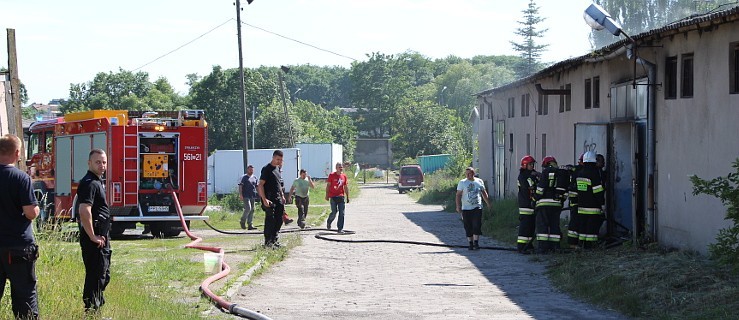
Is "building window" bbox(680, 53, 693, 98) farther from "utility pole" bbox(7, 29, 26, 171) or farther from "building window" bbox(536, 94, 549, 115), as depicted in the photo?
"utility pole" bbox(7, 29, 26, 171)

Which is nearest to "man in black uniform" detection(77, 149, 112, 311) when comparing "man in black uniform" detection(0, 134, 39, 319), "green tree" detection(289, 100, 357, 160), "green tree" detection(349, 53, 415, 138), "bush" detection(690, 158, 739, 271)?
"man in black uniform" detection(0, 134, 39, 319)

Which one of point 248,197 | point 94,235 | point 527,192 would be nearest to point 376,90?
point 248,197

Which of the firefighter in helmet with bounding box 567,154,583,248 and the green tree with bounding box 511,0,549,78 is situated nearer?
the firefighter in helmet with bounding box 567,154,583,248

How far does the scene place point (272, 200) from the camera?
1880 centimetres

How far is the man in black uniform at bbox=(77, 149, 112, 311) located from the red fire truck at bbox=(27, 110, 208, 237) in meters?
12.7

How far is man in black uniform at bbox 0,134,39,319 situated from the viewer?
870 centimetres

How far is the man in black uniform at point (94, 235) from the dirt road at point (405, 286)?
6.63ft

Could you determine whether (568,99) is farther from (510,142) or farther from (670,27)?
(670,27)

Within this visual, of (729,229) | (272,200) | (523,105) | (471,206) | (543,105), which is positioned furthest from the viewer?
(523,105)

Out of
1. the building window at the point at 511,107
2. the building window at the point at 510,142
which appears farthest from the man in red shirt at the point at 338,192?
the building window at the point at 510,142

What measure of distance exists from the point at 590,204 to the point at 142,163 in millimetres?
10444

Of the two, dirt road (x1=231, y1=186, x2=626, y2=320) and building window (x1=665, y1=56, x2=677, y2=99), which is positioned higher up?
building window (x1=665, y1=56, x2=677, y2=99)

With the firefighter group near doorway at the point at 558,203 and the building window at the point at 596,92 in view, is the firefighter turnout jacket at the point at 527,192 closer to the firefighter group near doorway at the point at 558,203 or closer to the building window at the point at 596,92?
the firefighter group near doorway at the point at 558,203

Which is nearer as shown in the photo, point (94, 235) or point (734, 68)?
point (94, 235)
